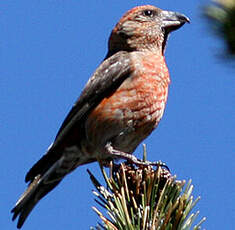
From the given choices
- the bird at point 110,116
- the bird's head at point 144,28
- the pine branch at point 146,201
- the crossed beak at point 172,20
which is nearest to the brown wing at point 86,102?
the bird at point 110,116

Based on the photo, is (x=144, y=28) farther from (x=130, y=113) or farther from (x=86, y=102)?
(x=130, y=113)

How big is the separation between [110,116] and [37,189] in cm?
92

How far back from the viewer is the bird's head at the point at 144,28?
16.4 ft

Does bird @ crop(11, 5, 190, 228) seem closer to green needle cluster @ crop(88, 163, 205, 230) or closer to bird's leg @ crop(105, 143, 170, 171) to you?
bird's leg @ crop(105, 143, 170, 171)

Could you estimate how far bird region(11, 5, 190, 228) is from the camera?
434cm

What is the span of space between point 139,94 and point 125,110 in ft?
0.60

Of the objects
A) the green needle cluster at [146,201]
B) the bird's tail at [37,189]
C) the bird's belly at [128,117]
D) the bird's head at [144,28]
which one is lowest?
the green needle cluster at [146,201]

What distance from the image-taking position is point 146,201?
2668mm

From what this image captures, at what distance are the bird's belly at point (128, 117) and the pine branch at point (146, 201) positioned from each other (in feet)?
3.89

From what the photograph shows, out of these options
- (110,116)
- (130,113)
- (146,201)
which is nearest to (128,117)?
(130,113)

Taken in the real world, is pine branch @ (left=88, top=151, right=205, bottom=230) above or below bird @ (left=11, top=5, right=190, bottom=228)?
below

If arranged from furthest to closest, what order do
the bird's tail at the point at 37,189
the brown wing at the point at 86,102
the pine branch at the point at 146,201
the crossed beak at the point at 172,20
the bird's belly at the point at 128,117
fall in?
the crossed beak at the point at 172,20, the brown wing at the point at 86,102, the bird's tail at the point at 37,189, the bird's belly at the point at 128,117, the pine branch at the point at 146,201

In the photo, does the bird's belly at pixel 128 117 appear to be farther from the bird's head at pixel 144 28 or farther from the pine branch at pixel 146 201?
the pine branch at pixel 146 201

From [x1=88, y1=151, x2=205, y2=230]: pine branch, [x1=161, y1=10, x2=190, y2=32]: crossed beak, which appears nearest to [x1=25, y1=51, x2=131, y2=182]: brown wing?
[x1=161, y1=10, x2=190, y2=32]: crossed beak
